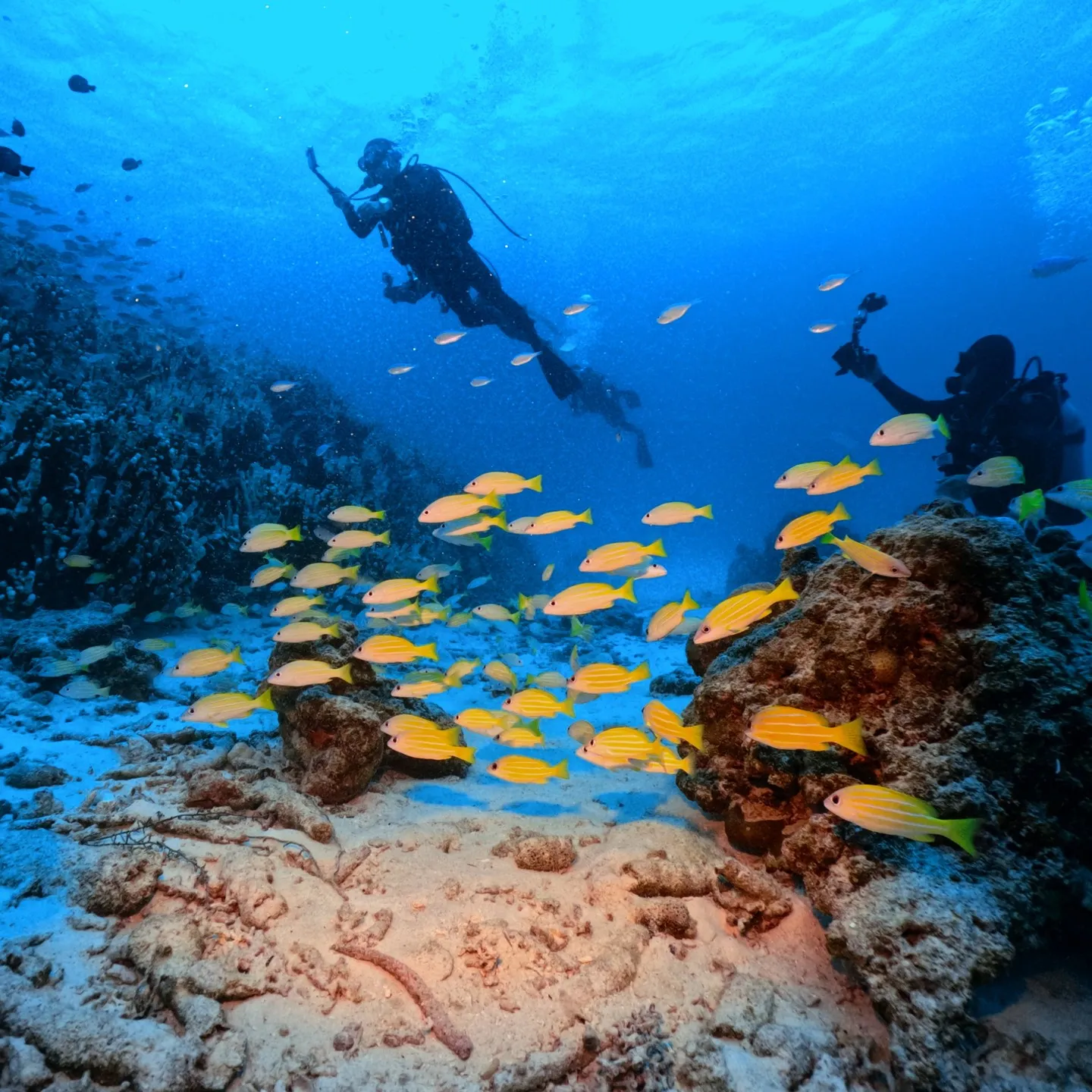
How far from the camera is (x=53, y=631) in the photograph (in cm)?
714

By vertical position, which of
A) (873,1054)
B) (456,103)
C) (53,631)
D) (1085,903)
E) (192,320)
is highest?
(456,103)

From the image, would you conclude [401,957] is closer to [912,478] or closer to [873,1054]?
[873,1054]

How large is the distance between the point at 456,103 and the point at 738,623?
4894 centimetres

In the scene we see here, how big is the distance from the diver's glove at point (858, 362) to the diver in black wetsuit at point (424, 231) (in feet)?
21.9

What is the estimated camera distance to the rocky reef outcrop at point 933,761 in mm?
2473

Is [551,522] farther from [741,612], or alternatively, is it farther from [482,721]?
[741,612]

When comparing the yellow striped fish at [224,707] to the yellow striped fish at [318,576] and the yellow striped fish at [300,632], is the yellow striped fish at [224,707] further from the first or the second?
the yellow striped fish at [318,576]

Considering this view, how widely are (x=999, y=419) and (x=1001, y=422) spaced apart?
0.17 feet

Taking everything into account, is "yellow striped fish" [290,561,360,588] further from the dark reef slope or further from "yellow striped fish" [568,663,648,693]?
the dark reef slope

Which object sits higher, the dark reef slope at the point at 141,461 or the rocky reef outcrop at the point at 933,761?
the dark reef slope at the point at 141,461

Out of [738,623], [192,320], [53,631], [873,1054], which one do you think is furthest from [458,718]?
[192,320]

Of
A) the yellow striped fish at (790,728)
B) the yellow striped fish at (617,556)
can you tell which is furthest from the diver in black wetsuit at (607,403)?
the yellow striped fish at (790,728)

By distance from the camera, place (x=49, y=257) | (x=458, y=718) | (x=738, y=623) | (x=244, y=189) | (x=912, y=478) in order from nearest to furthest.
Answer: (x=738, y=623) → (x=458, y=718) → (x=49, y=257) → (x=244, y=189) → (x=912, y=478)

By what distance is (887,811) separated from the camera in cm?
253
